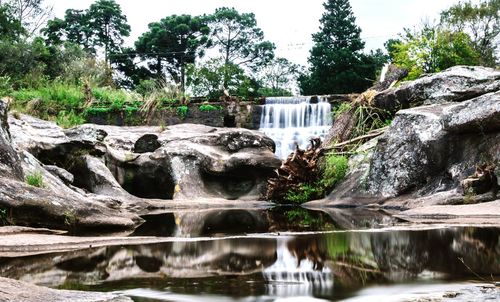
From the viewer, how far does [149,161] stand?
1508 cm

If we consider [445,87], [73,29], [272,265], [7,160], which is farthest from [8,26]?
[272,265]

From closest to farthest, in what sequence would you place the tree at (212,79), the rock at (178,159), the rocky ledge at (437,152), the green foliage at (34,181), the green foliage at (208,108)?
the green foliage at (34,181)
the rocky ledge at (437,152)
the rock at (178,159)
the green foliage at (208,108)
the tree at (212,79)

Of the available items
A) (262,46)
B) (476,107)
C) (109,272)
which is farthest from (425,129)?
(262,46)

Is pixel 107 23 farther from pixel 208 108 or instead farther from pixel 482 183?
pixel 482 183

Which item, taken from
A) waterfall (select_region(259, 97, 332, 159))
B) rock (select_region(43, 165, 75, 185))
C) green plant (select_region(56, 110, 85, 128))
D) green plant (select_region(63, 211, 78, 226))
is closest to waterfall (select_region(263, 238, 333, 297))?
green plant (select_region(63, 211, 78, 226))

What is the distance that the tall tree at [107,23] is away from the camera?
4534 cm

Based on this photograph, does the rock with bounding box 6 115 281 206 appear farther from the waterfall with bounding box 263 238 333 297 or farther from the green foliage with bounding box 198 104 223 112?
the waterfall with bounding box 263 238 333 297

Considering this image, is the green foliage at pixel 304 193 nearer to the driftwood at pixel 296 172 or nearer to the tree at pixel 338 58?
the driftwood at pixel 296 172

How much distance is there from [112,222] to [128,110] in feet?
50.2

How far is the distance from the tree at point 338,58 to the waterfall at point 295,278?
32.9 metres

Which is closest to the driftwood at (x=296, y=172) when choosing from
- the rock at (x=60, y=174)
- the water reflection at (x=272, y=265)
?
the rock at (x=60, y=174)

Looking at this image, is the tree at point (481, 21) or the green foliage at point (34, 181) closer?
the green foliage at point (34, 181)

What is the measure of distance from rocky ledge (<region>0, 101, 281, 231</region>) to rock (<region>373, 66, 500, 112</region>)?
13.0ft

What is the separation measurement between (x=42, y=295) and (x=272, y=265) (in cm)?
180
